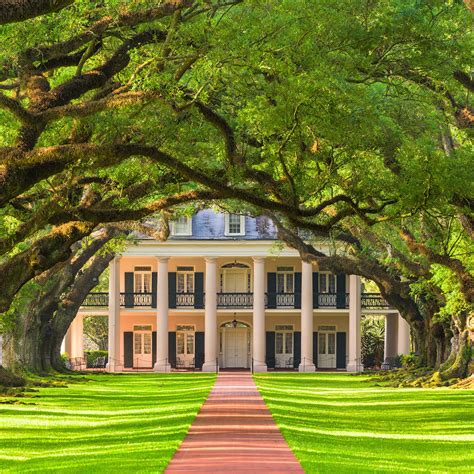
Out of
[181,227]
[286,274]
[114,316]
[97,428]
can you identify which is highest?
[181,227]

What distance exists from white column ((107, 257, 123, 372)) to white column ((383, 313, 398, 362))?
15.1 metres

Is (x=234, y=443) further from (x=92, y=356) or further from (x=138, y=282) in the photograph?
(x=92, y=356)

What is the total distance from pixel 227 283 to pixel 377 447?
1876 inches

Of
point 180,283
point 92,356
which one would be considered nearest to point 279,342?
point 180,283

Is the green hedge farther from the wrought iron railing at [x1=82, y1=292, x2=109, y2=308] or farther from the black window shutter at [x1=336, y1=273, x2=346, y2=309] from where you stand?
the black window shutter at [x1=336, y1=273, x2=346, y2=309]

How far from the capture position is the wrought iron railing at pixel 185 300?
66.6 meters

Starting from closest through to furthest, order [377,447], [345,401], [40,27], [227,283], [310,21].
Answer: [40,27] < [310,21] < [377,447] < [345,401] < [227,283]

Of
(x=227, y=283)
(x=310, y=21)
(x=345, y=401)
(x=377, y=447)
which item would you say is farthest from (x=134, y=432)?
(x=227, y=283)

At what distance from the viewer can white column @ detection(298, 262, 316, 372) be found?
63.5 m

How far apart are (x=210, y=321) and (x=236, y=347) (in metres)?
5.31

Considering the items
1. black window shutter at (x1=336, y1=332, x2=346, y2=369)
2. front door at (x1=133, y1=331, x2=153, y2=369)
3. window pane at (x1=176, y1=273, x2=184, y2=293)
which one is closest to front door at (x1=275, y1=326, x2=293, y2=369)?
black window shutter at (x1=336, y1=332, x2=346, y2=369)

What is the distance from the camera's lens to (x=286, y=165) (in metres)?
23.6

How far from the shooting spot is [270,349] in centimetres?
6719

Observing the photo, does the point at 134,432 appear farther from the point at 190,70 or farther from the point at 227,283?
the point at 227,283
